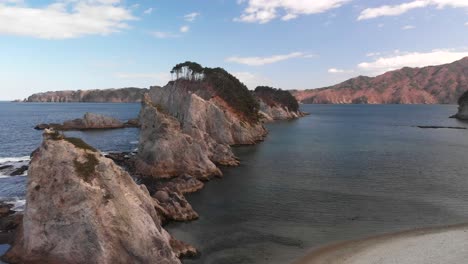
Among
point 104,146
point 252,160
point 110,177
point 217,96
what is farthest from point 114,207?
point 217,96

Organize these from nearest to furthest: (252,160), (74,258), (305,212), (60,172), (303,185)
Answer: (74,258)
(60,172)
(305,212)
(303,185)
(252,160)

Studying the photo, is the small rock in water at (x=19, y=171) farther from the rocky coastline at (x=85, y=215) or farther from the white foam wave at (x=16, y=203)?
the rocky coastline at (x=85, y=215)

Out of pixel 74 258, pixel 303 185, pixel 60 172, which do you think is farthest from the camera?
pixel 303 185

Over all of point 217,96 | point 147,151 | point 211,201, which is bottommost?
point 211,201

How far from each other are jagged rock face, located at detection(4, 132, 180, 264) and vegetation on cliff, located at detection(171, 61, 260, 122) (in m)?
82.7

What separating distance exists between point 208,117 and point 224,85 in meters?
25.8

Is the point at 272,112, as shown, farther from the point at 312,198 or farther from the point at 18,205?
the point at 18,205

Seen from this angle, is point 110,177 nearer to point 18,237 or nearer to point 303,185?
point 18,237

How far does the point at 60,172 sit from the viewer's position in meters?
28.5

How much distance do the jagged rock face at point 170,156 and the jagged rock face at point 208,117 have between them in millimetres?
11663

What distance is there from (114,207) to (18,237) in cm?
920

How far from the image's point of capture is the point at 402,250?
102 ft

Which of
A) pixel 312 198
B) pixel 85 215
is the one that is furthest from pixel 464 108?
pixel 85 215

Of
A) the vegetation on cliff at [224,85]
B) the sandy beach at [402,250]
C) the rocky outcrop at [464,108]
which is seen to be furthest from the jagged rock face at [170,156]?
the rocky outcrop at [464,108]
